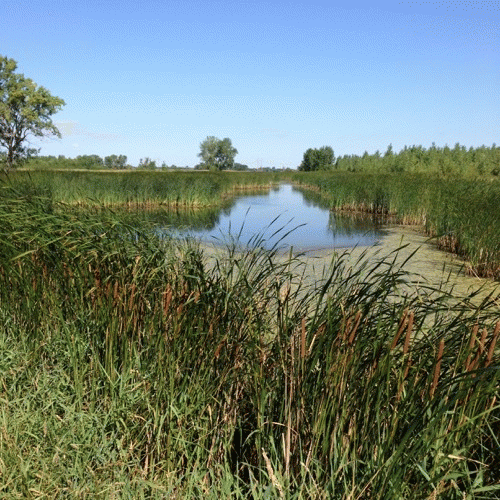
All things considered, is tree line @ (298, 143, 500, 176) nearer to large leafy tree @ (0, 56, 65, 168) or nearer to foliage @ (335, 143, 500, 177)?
foliage @ (335, 143, 500, 177)

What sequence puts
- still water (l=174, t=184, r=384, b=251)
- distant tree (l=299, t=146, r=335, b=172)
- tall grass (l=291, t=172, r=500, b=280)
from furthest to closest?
distant tree (l=299, t=146, r=335, b=172), still water (l=174, t=184, r=384, b=251), tall grass (l=291, t=172, r=500, b=280)

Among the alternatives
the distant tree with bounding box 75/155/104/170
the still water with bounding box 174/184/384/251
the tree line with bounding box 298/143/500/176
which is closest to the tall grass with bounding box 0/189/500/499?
the still water with bounding box 174/184/384/251

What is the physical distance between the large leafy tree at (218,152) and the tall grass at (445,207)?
286 feet

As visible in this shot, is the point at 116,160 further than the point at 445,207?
Yes

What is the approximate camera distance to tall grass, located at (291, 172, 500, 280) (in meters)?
8.25

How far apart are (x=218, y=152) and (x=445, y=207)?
99.5m

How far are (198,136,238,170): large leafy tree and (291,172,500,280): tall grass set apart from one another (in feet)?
286

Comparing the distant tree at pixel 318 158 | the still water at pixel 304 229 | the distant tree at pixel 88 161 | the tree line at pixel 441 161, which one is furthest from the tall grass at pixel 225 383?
the distant tree at pixel 318 158

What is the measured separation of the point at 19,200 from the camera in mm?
3969

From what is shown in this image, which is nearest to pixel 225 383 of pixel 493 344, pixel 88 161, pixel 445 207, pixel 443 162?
pixel 493 344

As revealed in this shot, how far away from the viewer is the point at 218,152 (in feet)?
352

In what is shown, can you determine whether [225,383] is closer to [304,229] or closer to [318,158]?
[304,229]

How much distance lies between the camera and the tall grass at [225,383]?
1808 millimetres

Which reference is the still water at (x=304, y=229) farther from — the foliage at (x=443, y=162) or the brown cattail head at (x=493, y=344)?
the foliage at (x=443, y=162)
